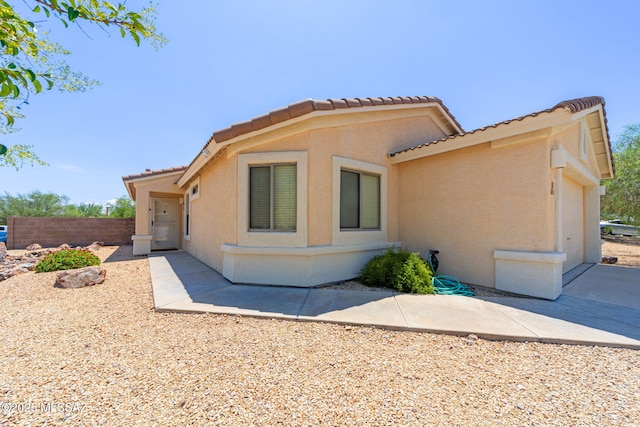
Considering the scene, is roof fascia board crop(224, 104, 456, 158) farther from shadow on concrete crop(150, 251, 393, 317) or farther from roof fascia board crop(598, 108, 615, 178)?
roof fascia board crop(598, 108, 615, 178)

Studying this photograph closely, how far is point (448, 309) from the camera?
4.63 m

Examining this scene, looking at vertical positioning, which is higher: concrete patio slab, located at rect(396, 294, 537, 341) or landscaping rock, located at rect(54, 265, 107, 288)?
landscaping rock, located at rect(54, 265, 107, 288)

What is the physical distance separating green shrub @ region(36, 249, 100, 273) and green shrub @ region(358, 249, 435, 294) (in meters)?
8.65

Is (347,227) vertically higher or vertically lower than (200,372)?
higher

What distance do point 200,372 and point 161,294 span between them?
3456 millimetres

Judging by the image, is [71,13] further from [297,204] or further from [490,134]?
[490,134]

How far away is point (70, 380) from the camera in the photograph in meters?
2.62

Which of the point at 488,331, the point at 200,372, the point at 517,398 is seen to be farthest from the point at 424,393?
the point at 200,372

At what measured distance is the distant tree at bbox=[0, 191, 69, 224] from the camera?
27.5 meters

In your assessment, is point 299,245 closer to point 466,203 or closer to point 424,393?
point 424,393

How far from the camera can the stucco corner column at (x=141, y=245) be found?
11648 millimetres

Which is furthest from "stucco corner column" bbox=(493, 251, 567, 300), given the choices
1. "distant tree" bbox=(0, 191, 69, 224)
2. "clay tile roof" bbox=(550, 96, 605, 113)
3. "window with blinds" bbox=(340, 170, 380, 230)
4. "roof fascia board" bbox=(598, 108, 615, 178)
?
"distant tree" bbox=(0, 191, 69, 224)

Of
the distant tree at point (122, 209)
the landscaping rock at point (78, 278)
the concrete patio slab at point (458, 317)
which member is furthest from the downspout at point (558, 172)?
the distant tree at point (122, 209)

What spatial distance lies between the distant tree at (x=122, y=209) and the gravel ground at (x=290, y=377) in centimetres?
2570
